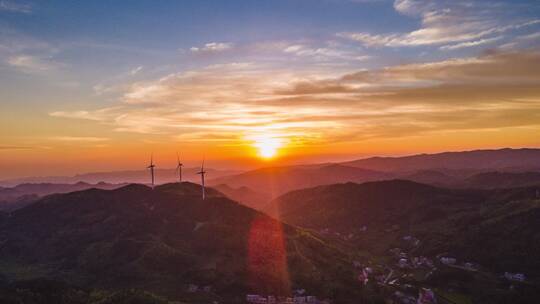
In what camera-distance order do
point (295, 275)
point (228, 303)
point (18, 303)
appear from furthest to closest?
1. point (295, 275)
2. point (228, 303)
3. point (18, 303)

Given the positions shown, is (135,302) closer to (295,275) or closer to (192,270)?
(192,270)

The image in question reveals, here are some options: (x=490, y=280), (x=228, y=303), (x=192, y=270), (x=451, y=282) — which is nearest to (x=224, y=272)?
(x=192, y=270)

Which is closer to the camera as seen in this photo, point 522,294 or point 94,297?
point 94,297

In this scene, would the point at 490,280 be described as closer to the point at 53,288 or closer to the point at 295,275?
the point at 295,275

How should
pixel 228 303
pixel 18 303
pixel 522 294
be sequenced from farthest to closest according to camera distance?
pixel 522 294 → pixel 228 303 → pixel 18 303

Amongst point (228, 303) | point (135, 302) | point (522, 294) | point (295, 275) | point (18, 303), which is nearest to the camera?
point (18, 303)

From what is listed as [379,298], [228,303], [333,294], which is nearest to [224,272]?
[228,303]

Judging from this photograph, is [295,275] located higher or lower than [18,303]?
lower

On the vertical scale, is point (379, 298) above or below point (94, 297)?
below

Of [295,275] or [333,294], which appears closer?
[333,294]
